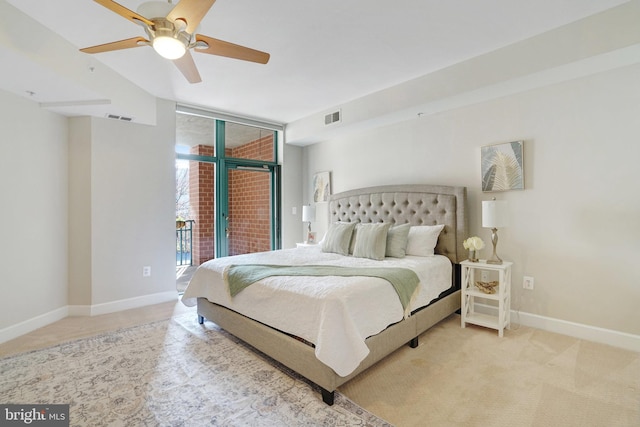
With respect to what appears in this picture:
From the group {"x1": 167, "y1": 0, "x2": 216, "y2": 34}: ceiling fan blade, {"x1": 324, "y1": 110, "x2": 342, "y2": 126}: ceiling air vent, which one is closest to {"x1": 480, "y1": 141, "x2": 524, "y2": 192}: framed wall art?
{"x1": 324, "y1": 110, "x2": 342, "y2": 126}: ceiling air vent

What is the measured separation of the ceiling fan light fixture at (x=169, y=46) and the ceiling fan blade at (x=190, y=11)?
4.5 inches

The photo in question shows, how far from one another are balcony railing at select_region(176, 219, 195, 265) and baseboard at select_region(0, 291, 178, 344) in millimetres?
628

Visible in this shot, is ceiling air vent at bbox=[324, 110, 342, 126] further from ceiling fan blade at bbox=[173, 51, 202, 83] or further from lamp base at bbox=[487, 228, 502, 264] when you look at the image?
lamp base at bbox=[487, 228, 502, 264]

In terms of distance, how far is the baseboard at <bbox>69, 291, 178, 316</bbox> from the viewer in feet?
11.9

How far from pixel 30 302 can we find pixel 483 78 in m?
5.11

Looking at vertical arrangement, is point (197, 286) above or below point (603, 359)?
above

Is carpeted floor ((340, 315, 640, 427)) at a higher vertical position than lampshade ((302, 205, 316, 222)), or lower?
lower

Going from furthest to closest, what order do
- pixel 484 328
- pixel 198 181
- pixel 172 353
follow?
1. pixel 198 181
2. pixel 484 328
3. pixel 172 353

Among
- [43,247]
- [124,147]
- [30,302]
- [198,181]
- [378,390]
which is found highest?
[124,147]

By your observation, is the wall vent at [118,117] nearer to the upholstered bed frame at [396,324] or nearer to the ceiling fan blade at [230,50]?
the ceiling fan blade at [230,50]

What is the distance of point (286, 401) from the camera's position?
1928mm

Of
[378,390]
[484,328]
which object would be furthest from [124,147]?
[484,328]

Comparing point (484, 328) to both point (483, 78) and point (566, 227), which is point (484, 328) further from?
point (483, 78)

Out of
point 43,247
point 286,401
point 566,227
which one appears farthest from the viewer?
point 43,247
